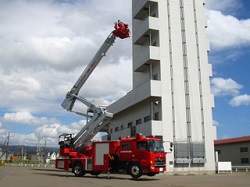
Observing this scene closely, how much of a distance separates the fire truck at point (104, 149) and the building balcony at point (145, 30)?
625 centimetres

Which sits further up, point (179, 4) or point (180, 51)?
point (179, 4)

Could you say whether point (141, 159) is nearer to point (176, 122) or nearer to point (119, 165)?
point (119, 165)

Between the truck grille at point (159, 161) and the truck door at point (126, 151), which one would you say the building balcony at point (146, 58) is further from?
the truck grille at point (159, 161)

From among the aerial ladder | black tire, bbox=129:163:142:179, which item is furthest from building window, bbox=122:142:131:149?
the aerial ladder

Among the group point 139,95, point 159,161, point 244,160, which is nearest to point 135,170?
point 159,161

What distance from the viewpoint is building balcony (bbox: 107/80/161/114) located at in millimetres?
32094

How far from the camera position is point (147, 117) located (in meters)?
35.6

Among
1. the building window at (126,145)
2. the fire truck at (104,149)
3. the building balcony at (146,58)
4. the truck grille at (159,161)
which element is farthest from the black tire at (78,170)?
the building balcony at (146,58)

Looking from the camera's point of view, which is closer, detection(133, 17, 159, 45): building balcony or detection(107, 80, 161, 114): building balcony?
detection(107, 80, 161, 114): building balcony

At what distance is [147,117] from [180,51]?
8276 millimetres

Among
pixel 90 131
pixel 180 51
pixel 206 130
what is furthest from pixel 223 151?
pixel 90 131

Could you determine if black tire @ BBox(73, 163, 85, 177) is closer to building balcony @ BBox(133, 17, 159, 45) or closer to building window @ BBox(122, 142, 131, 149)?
building window @ BBox(122, 142, 131, 149)

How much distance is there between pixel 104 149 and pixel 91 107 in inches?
286

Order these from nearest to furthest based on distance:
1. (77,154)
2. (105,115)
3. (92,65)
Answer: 1. (77,154)
2. (105,115)
3. (92,65)
